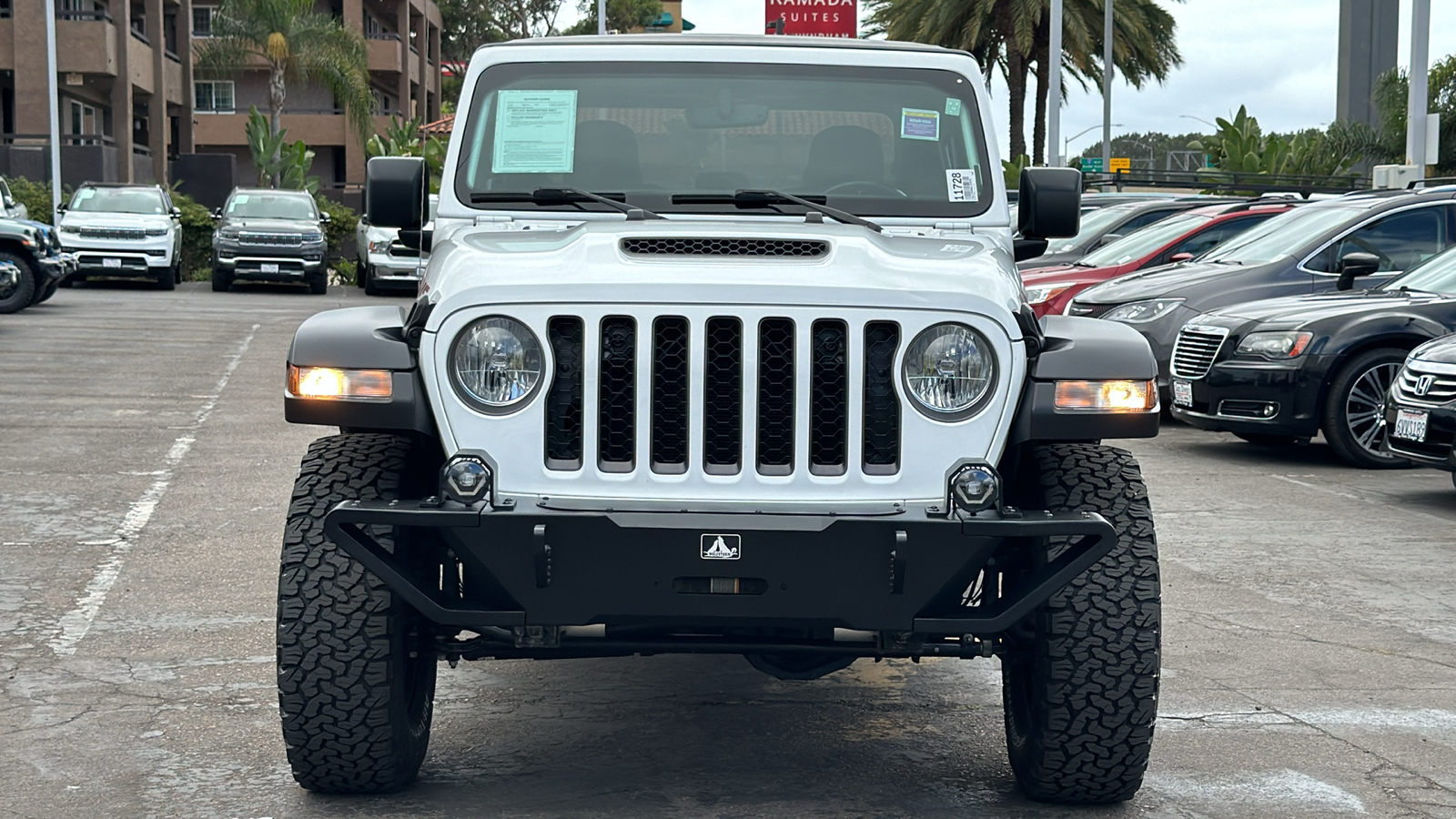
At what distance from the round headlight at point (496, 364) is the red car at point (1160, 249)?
1200 centimetres

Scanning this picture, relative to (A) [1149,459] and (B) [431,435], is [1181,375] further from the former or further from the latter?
(B) [431,435]

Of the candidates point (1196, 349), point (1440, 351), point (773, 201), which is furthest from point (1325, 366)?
point (773, 201)

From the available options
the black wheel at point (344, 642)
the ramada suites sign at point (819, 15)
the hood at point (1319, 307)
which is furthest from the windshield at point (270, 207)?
the black wheel at point (344, 642)

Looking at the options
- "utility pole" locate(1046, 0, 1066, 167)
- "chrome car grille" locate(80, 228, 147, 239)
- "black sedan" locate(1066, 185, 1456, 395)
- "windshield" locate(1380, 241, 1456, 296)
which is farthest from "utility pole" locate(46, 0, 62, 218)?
"windshield" locate(1380, 241, 1456, 296)

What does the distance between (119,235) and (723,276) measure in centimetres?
2616

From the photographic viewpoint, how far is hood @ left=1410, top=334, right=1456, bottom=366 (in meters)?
10.1

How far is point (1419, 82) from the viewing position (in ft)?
71.1

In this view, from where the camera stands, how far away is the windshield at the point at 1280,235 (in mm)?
13953

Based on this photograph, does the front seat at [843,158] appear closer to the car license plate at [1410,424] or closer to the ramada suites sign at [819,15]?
the car license plate at [1410,424]

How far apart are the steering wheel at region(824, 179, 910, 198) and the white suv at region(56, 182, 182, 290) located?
2490 cm

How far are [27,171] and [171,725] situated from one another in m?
37.9

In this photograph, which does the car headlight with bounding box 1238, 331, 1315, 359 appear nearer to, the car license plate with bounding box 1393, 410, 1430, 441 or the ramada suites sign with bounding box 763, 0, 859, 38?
the car license plate with bounding box 1393, 410, 1430, 441

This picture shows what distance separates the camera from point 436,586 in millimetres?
4637

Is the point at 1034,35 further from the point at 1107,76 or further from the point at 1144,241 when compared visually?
the point at 1144,241
